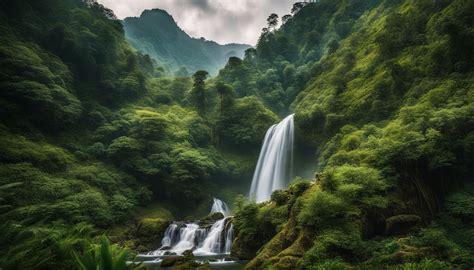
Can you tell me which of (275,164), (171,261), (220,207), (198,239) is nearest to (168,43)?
(220,207)

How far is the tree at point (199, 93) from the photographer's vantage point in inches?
2044

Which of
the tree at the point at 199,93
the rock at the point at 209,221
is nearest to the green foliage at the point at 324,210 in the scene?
the rock at the point at 209,221

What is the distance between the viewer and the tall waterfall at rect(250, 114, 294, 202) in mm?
38000

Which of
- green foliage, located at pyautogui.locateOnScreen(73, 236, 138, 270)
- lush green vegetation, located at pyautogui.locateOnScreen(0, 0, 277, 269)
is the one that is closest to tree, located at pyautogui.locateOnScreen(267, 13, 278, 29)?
lush green vegetation, located at pyautogui.locateOnScreen(0, 0, 277, 269)

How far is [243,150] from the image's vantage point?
1919 inches

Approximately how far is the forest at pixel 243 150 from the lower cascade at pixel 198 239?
0.16 m

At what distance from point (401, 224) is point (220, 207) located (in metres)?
27.1

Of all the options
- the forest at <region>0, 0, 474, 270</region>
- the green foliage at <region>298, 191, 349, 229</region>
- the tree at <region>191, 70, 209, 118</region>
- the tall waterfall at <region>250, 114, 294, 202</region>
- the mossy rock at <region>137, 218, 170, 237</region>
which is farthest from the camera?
the tree at <region>191, 70, 209, 118</region>

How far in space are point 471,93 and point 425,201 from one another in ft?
24.3

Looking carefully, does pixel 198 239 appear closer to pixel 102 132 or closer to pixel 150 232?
pixel 150 232

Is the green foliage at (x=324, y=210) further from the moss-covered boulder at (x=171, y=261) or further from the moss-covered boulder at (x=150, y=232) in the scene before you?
the moss-covered boulder at (x=150, y=232)

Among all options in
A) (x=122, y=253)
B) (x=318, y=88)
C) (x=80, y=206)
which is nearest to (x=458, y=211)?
(x=122, y=253)

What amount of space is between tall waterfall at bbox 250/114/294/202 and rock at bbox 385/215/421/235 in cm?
2089

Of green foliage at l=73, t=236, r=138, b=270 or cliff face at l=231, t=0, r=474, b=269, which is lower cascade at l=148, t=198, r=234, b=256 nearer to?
cliff face at l=231, t=0, r=474, b=269
